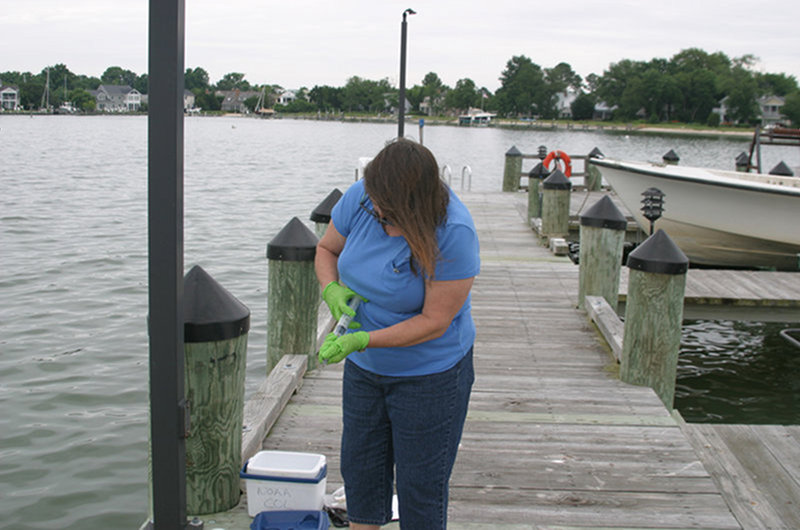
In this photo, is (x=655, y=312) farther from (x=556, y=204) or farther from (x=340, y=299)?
(x=556, y=204)

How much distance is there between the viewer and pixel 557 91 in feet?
534

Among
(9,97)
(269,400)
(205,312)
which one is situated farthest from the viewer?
(9,97)

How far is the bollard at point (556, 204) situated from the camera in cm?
1141

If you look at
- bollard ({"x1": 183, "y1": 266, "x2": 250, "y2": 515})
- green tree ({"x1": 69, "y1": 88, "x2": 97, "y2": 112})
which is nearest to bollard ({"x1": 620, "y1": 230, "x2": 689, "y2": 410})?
bollard ({"x1": 183, "y1": 266, "x2": 250, "y2": 515})

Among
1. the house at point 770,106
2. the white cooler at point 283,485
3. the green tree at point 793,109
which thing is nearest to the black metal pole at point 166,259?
the white cooler at point 283,485

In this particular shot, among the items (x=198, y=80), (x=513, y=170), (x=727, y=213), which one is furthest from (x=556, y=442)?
(x=198, y=80)

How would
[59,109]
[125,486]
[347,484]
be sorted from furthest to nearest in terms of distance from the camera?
1. [59,109]
2. [125,486]
3. [347,484]

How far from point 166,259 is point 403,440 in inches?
40.7

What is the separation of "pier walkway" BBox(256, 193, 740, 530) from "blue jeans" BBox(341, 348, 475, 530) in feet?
2.51

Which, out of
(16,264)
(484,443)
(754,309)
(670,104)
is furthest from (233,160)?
(670,104)

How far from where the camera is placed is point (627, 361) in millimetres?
5309

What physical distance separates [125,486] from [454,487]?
343cm

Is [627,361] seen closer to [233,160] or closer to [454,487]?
[454,487]

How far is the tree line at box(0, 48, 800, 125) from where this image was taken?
130 metres
